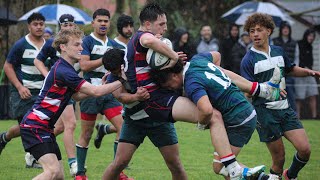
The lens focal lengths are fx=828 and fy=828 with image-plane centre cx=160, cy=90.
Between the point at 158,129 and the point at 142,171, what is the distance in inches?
104

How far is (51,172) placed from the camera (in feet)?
26.7

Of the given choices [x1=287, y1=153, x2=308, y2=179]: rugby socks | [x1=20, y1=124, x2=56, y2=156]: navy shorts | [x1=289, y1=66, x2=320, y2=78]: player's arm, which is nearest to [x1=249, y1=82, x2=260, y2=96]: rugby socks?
[x1=289, y1=66, x2=320, y2=78]: player's arm

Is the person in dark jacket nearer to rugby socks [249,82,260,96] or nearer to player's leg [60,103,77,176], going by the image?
player's leg [60,103,77,176]

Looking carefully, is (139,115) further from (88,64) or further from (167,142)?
(88,64)

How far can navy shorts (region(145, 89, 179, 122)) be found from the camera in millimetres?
8273

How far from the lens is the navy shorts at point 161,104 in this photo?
27.1 feet

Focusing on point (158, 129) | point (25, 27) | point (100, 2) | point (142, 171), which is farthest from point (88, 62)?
point (100, 2)

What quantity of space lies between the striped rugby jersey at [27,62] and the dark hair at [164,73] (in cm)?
396

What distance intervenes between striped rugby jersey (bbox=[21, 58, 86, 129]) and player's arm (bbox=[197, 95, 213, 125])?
132 cm

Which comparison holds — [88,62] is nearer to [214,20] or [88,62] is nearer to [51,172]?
[51,172]

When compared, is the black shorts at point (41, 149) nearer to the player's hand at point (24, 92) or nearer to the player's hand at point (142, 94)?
the player's hand at point (142, 94)

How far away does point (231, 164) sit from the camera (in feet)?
26.0

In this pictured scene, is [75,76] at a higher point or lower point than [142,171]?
higher

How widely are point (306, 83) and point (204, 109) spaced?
1303 cm
